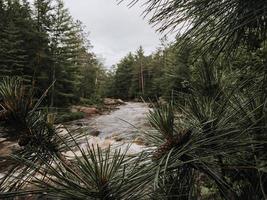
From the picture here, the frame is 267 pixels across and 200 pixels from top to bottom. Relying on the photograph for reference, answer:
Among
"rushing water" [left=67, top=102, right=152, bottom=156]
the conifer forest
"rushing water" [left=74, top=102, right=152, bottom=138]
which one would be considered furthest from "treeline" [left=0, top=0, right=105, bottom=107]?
the conifer forest

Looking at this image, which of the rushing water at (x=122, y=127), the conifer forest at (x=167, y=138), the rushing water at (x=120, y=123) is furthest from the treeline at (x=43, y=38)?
the conifer forest at (x=167, y=138)

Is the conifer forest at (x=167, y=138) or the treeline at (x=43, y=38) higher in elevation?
the treeline at (x=43, y=38)

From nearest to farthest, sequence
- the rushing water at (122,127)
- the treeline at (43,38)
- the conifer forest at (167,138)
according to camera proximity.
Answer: the conifer forest at (167,138)
the rushing water at (122,127)
the treeline at (43,38)

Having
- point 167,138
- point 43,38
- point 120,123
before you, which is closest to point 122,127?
point 167,138

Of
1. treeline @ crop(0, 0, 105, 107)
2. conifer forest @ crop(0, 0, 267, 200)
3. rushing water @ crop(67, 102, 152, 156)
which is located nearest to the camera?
conifer forest @ crop(0, 0, 267, 200)

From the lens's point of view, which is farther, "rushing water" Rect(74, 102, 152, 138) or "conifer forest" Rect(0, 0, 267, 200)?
"rushing water" Rect(74, 102, 152, 138)

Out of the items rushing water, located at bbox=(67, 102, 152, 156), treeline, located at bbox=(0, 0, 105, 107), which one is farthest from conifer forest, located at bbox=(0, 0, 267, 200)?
treeline, located at bbox=(0, 0, 105, 107)

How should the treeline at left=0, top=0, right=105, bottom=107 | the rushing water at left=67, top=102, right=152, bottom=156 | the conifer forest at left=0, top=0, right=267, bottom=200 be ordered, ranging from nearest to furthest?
the conifer forest at left=0, top=0, right=267, bottom=200
the rushing water at left=67, top=102, right=152, bottom=156
the treeline at left=0, top=0, right=105, bottom=107

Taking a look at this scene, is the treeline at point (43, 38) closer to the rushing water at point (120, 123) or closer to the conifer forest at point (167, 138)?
the rushing water at point (120, 123)

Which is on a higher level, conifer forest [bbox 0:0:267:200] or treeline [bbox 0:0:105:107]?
treeline [bbox 0:0:105:107]

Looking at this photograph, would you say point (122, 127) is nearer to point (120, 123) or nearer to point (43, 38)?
point (120, 123)

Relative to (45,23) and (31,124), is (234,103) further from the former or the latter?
(45,23)

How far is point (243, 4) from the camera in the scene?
1.01m

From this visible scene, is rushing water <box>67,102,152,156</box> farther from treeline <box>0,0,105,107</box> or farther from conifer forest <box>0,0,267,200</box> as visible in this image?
treeline <box>0,0,105,107</box>
